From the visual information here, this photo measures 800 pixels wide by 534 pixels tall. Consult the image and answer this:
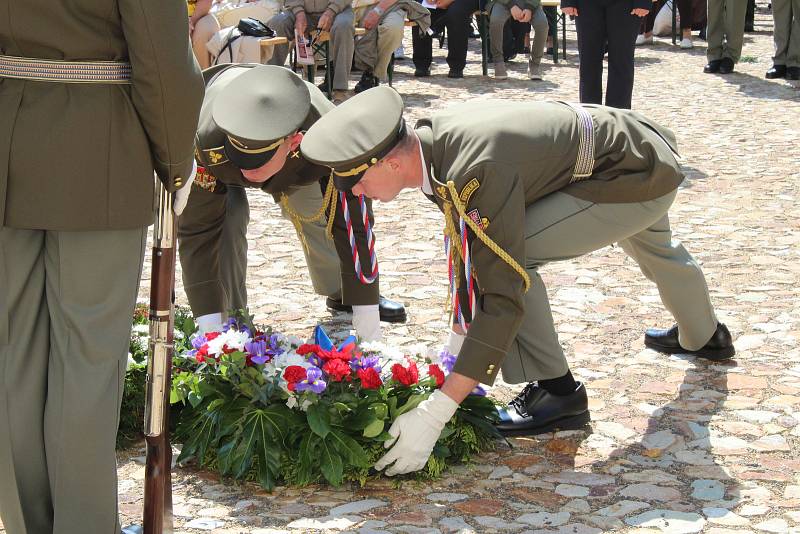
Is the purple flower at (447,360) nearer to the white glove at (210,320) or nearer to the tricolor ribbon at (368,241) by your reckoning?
the tricolor ribbon at (368,241)

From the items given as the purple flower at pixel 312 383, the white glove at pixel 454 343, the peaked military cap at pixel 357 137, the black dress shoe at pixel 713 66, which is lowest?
the white glove at pixel 454 343

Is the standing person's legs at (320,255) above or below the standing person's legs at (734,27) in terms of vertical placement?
below

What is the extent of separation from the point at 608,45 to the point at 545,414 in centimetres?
510

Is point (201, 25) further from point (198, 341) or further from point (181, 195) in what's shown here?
point (181, 195)

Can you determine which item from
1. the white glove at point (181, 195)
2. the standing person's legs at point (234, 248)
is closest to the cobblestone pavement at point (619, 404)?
the standing person's legs at point (234, 248)

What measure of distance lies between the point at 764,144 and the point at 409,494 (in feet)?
21.3

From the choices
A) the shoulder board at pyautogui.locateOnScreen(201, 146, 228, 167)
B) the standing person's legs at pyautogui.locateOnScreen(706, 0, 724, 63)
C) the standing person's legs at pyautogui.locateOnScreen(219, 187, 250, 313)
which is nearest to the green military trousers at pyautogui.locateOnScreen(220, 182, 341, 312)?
the standing person's legs at pyautogui.locateOnScreen(219, 187, 250, 313)

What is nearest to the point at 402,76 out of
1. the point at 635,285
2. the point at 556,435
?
the point at 635,285

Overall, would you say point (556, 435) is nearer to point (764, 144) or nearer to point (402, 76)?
point (764, 144)

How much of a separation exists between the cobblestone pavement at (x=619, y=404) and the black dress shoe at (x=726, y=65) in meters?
5.14

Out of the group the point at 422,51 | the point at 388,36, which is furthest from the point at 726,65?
the point at 388,36

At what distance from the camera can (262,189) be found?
4.72 meters

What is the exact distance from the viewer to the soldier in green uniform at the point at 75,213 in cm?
270

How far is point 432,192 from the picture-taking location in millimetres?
3818
